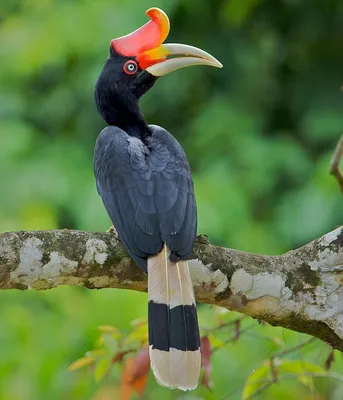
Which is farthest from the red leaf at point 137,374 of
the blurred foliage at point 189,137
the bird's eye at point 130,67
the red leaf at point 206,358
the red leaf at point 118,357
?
the bird's eye at point 130,67

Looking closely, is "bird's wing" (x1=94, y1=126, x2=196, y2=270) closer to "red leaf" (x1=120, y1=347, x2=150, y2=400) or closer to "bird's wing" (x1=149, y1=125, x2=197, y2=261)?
"bird's wing" (x1=149, y1=125, x2=197, y2=261)

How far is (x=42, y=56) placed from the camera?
18.2 feet

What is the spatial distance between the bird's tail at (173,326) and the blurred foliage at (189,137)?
1.13m

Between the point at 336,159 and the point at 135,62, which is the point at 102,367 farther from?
the point at 135,62

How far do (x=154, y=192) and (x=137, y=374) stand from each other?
0.58 metres

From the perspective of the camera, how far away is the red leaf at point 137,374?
10.1ft

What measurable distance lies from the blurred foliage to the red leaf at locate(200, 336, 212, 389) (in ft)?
3.14

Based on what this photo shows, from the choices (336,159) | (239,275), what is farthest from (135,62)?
(336,159)

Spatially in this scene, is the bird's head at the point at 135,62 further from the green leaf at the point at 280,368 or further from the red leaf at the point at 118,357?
the green leaf at the point at 280,368

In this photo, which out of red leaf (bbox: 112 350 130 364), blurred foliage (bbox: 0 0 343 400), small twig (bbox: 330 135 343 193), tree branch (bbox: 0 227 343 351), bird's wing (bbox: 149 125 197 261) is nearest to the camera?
small twig (bbox: 330 135 343 193)

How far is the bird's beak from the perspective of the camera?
379cm

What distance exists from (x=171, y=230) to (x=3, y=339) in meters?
1.83

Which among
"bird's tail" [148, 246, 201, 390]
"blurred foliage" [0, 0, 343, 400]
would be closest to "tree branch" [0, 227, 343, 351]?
"bird's tail" [148, 246, 201, 390]

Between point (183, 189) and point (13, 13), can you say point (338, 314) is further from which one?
point (13, 13)
